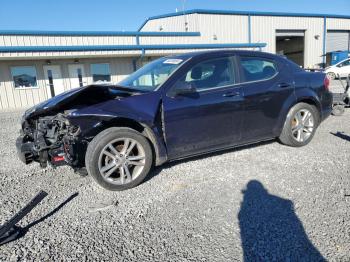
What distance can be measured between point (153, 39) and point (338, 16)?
21927mm

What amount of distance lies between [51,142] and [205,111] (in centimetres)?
203

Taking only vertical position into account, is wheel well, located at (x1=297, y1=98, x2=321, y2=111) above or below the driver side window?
below

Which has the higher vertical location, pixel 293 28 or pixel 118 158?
pixel 293 28

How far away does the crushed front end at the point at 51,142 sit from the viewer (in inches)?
130

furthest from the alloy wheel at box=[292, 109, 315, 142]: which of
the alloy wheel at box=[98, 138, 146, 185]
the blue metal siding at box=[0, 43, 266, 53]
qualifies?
the blue metal siding at box=[0, 43, 266, 53]

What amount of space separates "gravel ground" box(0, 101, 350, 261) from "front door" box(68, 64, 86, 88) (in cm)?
A: 1428

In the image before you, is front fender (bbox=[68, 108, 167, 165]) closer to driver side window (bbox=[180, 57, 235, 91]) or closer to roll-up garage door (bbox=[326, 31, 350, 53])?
driver side window (bbox=[180, 57, 235, 91])

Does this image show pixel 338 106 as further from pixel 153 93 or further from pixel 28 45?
pixel 28 45

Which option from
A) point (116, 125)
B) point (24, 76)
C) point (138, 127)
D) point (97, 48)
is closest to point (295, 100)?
point (138, 127)

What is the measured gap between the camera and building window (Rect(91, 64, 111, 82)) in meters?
18.2

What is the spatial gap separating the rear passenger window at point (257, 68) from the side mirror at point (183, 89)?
103 centimetres

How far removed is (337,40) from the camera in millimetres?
30672

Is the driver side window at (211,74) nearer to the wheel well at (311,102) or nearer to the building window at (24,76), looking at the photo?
the wheel well at (311,102)

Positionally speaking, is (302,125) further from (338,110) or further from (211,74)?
(338,110)
